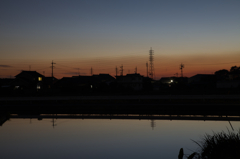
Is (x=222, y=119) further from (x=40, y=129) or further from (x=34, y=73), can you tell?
(x=34, y=73)

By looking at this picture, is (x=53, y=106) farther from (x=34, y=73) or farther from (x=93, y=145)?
(x=34, y=73)

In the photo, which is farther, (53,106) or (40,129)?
(53,106)

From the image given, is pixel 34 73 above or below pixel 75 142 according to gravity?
above

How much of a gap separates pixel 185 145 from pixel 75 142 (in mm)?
5494

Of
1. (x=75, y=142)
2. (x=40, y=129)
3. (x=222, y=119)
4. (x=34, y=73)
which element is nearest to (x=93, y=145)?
(x=75, y=142)

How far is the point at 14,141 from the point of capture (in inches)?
493

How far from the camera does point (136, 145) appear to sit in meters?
11.4

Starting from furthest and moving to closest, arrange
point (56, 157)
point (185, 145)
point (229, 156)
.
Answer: point (185, 145)
point (56, 157)
point (229, 156)

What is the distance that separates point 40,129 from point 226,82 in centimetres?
6277

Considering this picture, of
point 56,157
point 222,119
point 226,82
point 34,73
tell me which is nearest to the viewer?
point 56,157

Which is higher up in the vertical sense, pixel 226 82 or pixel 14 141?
pixel 226 82

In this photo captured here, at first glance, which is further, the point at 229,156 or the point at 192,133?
the point at 192,133

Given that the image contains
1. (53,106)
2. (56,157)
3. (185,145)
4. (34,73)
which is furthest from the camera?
(34,73)

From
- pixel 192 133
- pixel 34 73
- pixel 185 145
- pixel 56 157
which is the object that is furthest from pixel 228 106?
pixel 34 73
